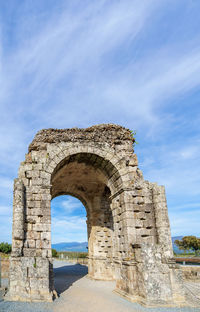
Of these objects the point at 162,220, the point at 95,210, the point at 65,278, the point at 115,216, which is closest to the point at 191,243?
the point at 95,210

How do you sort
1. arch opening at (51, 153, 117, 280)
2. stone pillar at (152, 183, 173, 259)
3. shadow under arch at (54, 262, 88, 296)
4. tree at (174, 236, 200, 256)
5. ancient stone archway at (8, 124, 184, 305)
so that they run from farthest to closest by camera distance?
tree at (174, 236, 200, 256) → arch opening at (51, 153, 117, 280) → shadow under arch at (54, 262, 88, 296) → stone pillar at (152, 183, 173, 259) → ancient stone archway at (8, 124, 184, 305)

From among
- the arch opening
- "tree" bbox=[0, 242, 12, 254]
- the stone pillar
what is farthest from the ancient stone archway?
"tree" bbox=[0, 242, 12, 254]

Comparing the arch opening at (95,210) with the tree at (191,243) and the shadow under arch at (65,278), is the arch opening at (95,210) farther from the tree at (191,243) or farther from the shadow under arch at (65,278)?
the tree at (191,243)

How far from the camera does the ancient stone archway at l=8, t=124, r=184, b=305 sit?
647cm

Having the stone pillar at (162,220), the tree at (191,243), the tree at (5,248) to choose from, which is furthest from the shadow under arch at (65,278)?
the tree at (191,243)

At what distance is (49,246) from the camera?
7.04 meters

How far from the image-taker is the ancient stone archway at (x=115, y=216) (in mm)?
6473

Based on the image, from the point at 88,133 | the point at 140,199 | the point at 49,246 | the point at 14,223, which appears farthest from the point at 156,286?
the point at 88,133

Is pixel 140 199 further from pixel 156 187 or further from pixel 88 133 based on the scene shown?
pixel 88 133

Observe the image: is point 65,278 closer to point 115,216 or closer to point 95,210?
point 95,210

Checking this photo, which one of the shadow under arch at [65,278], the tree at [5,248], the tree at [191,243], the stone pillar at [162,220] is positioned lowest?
the tree at [191,243]

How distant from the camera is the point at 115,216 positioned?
28.2ft

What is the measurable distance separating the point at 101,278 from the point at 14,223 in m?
6.78

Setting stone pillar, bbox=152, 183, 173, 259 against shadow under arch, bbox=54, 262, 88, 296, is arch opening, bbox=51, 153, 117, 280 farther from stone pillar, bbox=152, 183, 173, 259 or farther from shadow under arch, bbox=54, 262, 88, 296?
stone pillar, bbox=152, 183, 173, 259
